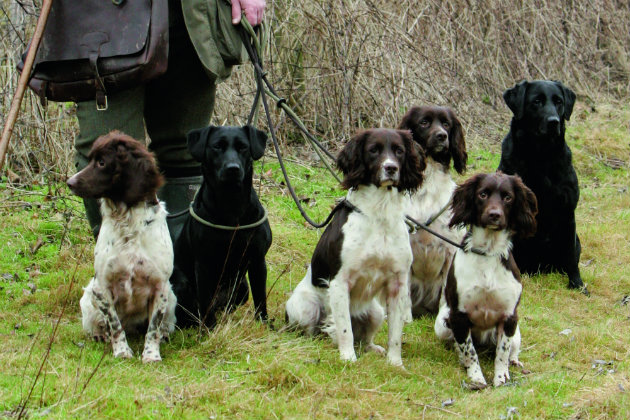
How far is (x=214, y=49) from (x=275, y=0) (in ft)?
13.5

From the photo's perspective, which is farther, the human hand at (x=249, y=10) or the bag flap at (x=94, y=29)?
the human hand at (x=249, y=10)

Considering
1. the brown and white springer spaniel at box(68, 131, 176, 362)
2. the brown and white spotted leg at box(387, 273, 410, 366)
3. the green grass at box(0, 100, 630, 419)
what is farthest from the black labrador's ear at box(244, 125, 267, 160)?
the brown and white spotted leg at box(387, 273, 410, 366)

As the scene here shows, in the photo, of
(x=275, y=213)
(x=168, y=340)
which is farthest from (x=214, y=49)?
(x=275, y=213)

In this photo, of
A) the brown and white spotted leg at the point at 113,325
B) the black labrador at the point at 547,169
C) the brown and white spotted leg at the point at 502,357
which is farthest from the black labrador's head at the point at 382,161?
the black labrador at the point at 547,169

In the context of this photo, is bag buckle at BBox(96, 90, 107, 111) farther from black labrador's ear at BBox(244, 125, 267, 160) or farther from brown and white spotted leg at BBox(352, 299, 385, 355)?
brown and white spotted leg at BBox(352, 299, 385, 355)

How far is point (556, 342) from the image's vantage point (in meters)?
4.45

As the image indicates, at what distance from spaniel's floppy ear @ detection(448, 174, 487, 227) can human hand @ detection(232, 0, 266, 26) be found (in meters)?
1.38

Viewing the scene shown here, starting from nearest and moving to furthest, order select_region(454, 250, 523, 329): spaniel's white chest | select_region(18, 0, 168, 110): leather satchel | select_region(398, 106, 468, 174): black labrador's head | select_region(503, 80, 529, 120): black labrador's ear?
1. select_region(18, 0, 168, 110): leather satchel
2. select_region(454, 250, 523, 329): spaniel's white chest
3. select_region(398, 106, 468, 174): black labrador's head
4. select_region(503, 80, 529, 120): black labrador's ear

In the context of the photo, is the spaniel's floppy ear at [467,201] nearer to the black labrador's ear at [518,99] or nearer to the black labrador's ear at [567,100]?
the black labrador's ear at [518,99]

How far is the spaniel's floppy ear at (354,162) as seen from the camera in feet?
Answer: 12.9

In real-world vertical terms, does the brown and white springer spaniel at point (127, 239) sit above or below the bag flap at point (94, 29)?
below

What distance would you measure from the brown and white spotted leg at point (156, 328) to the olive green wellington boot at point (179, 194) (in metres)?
0.81

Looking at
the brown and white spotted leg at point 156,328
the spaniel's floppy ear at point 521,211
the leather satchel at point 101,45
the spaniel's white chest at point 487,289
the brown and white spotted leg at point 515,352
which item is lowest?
the brown and white spotted leg at point 515,352

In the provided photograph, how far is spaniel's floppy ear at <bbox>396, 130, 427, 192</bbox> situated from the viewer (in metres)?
3.95
